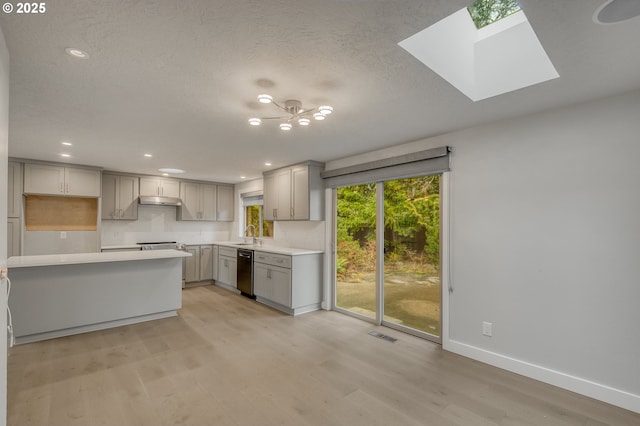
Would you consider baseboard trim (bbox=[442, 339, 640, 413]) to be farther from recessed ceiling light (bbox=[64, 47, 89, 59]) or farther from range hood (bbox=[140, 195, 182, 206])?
range hood (bbox=[140, 195, 182, 206])

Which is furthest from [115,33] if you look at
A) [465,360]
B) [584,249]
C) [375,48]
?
[465,360]

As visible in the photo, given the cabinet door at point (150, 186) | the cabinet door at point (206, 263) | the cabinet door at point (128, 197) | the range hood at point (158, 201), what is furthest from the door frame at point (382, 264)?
the cabinet door at point (128, 197)

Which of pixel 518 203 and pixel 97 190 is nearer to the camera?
pixel 518 203

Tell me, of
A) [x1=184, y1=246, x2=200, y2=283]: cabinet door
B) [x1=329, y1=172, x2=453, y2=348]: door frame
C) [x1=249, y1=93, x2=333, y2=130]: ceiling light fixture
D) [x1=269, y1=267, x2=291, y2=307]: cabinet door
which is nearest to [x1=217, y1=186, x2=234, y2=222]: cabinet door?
[x1=184, y1=246, x2=200, y2=283]: cabinet door

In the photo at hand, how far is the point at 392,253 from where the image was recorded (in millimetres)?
3957

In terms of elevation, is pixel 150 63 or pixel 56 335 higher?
pixel 150 63

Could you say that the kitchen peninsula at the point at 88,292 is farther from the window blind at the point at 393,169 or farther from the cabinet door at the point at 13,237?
the window blind at the point at 393,169

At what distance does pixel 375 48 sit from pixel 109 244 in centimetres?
620

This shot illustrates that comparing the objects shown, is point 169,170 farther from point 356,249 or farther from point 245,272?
point 356,249

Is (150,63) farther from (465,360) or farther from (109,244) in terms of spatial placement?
(109,244)

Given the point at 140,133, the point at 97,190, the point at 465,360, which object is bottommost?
the point at 465,360

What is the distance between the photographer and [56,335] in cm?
344

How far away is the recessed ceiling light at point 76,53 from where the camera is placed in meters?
1.69

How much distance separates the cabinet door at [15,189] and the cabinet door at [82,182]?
55 cm
